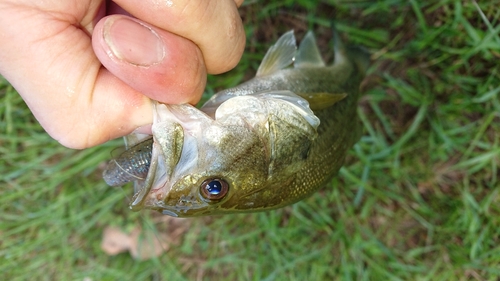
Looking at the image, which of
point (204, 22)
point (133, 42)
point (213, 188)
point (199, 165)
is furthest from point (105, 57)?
point (213, 188)

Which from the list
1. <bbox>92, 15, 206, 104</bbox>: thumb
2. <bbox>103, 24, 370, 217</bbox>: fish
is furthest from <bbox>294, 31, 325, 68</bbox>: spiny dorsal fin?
<bbox>92, 15, 206, 104</bbox>: thumb

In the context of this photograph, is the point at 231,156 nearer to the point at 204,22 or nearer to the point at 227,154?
the point at 227,154

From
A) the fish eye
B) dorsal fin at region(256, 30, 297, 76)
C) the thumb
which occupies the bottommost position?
the fish eye

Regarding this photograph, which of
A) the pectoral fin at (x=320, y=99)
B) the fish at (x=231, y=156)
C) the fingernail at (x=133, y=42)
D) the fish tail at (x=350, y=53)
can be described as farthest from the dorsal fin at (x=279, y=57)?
the fingernail at (x=133, y=42)

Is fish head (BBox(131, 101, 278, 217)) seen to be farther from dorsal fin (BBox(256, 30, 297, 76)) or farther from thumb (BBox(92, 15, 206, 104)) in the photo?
dorsal fin (BBox(256, 30, 297, 76))

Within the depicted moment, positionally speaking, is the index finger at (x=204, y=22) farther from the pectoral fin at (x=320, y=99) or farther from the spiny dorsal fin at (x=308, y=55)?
the spiny dorsal fin at (x=308, y=55)

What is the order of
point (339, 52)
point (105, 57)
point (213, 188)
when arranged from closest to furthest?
point (105, 57) → point (213, 188) → point (339, 52)

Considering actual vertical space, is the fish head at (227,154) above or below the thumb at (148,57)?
below

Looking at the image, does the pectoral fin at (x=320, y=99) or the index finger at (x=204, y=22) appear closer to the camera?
the index finger at (x=204, y=22)
